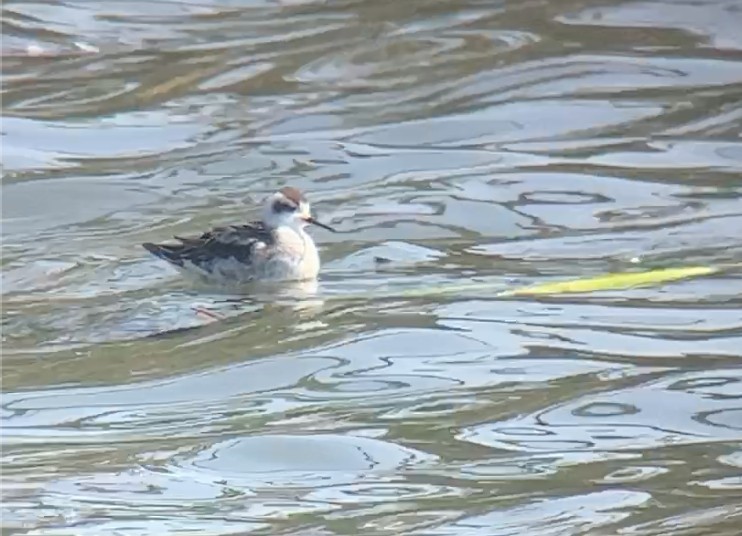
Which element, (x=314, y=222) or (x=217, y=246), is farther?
(x=314, y=222)

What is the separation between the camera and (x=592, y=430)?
739cm

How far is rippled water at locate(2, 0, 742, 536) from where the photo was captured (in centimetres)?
686

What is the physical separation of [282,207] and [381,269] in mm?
904

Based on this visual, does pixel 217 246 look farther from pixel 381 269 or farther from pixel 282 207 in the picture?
pixel 381 269

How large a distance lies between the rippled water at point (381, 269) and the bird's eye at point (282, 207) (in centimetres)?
39

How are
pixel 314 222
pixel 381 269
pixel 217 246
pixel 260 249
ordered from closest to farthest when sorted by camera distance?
pixel 381 269 → pixel 217 246 → pixel 260 249 → pixel 314 222

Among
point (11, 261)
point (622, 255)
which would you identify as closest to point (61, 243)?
point (11, 261)

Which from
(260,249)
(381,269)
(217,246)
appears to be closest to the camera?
(381,269)

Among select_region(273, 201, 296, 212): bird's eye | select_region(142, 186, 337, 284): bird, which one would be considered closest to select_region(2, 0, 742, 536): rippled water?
select_region(142, 186, 337, 284): bird

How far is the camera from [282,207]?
11.2 metres

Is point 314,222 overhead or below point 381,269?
overhead

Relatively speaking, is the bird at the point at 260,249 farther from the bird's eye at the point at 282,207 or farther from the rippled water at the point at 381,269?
the rippled water at the point at 381,269

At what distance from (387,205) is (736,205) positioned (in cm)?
188

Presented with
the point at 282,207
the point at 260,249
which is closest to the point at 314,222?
the point at 282,207
